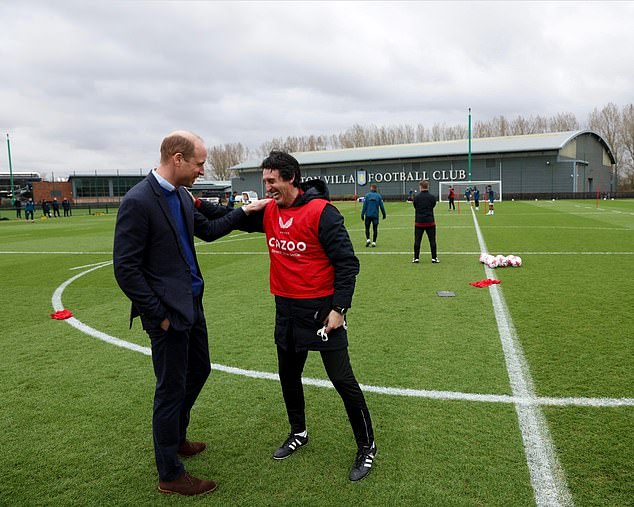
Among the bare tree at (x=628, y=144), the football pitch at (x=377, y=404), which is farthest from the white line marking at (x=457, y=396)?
the bare tree at (x=628, y=144)

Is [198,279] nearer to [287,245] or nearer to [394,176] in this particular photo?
[287,245]

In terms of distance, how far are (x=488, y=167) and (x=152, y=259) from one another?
67.3 metres

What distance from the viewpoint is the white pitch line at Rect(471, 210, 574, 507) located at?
10.3ft

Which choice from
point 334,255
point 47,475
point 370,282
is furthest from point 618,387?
point 370,282

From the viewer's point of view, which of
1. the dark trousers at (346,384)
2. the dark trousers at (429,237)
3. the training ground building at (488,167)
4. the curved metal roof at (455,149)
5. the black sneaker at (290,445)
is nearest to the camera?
the dark trousers at (346,384)

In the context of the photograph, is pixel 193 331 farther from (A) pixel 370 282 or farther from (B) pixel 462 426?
(A) pixel 370 282

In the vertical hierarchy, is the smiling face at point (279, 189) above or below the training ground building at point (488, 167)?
below

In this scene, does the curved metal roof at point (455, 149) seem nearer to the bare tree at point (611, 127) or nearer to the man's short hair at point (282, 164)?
the bare tree at point (611, 127)

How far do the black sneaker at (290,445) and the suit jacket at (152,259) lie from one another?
1.20 m

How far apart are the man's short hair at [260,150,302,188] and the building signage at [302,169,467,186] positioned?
6724 cm

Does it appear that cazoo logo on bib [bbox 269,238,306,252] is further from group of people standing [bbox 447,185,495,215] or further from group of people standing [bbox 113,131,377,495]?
group of people standing [bbox 447,185,495,215]

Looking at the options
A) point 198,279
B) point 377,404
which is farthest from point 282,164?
point 377,404

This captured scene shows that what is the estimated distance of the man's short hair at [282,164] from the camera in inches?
132

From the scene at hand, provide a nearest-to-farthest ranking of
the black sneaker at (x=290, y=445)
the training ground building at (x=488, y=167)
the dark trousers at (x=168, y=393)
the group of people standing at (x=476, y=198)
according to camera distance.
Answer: the dark trousers at (x=168, y=393) < the black sneaker at (x=290, y=445) < the group of people standing at (x=476, y=198) < the training ground building at (x=488, y=167)
